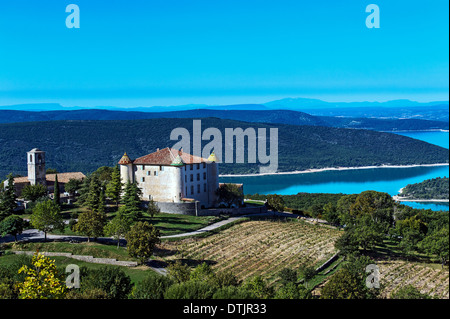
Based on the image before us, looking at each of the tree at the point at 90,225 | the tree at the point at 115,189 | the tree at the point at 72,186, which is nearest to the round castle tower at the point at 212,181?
the tree at the point at 115,189

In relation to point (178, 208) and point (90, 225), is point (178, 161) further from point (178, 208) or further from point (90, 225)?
point (90, 225)

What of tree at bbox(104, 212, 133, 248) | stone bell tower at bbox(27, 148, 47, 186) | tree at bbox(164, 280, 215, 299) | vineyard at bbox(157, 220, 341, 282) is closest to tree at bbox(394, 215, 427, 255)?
vineyard at bbox(157, 220, 341, 282)

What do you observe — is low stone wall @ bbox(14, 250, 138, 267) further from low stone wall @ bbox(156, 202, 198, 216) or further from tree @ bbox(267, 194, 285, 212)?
tree @ bbox(267, 194, 285, 212)

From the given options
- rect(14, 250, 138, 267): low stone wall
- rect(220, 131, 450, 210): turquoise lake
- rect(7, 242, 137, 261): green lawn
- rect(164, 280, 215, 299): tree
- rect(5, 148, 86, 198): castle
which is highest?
rect(5, 148, 86, 198): castle

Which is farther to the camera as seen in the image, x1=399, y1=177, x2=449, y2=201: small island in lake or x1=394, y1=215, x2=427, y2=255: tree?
x1=399, y1=177, x2=449, y2=201: small island in lake

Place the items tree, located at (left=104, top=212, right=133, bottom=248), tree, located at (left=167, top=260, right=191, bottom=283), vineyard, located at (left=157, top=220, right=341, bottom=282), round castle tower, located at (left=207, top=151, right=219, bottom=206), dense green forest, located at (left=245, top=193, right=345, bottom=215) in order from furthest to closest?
dense green forest, located at (left=245, top=193, right=345, bottom=215)
round castle tower, located at (left=207, top=151, right=219, bottom=206)
tree, located at (left=104, top=212, right=133, bottom=248)
vineyard, located at (left=157, top=220, right=341, bottom=282)
tree, located at (left=167, top=260, right=191, bottom=283)

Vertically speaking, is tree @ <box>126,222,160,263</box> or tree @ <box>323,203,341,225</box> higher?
tree @ <box>126,222,160,263</box>

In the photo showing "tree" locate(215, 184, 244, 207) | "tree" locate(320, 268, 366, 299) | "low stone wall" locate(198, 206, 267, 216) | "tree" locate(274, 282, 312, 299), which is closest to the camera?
"tree" locate(320, 268, 366, 299)
